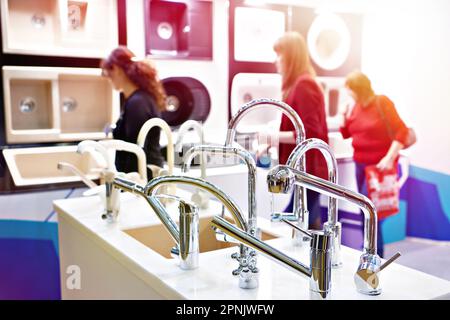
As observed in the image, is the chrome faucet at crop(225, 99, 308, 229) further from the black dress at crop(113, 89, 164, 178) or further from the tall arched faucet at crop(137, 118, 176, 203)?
the black dress at crop(113, 89, 164, 178)

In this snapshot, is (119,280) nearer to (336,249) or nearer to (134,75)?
(336,249)

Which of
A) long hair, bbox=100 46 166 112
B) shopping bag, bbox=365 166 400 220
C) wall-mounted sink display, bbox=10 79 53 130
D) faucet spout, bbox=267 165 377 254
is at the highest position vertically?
long hair, bbox=100 46 166 112

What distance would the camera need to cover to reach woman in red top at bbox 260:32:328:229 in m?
2.58

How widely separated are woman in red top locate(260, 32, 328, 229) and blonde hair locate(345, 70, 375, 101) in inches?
13.3

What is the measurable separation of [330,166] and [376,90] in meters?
2.13

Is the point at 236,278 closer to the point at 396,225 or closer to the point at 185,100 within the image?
the point at 185,100

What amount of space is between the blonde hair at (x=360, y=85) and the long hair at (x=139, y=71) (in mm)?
1258

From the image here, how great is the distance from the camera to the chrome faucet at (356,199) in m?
0.92

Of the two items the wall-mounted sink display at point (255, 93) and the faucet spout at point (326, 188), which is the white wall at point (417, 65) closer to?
the wall-mounted sink display at point (255, 93)

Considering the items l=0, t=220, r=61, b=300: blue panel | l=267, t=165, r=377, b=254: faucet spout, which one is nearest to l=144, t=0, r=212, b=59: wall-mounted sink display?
l=0, t=220, r=61, b=300: blue panel

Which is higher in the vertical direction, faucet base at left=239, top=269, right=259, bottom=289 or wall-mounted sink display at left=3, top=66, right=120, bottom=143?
wall-mounted sink display at left=3, top=66, right=120, bottom=143

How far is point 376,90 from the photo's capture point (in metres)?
3.08
